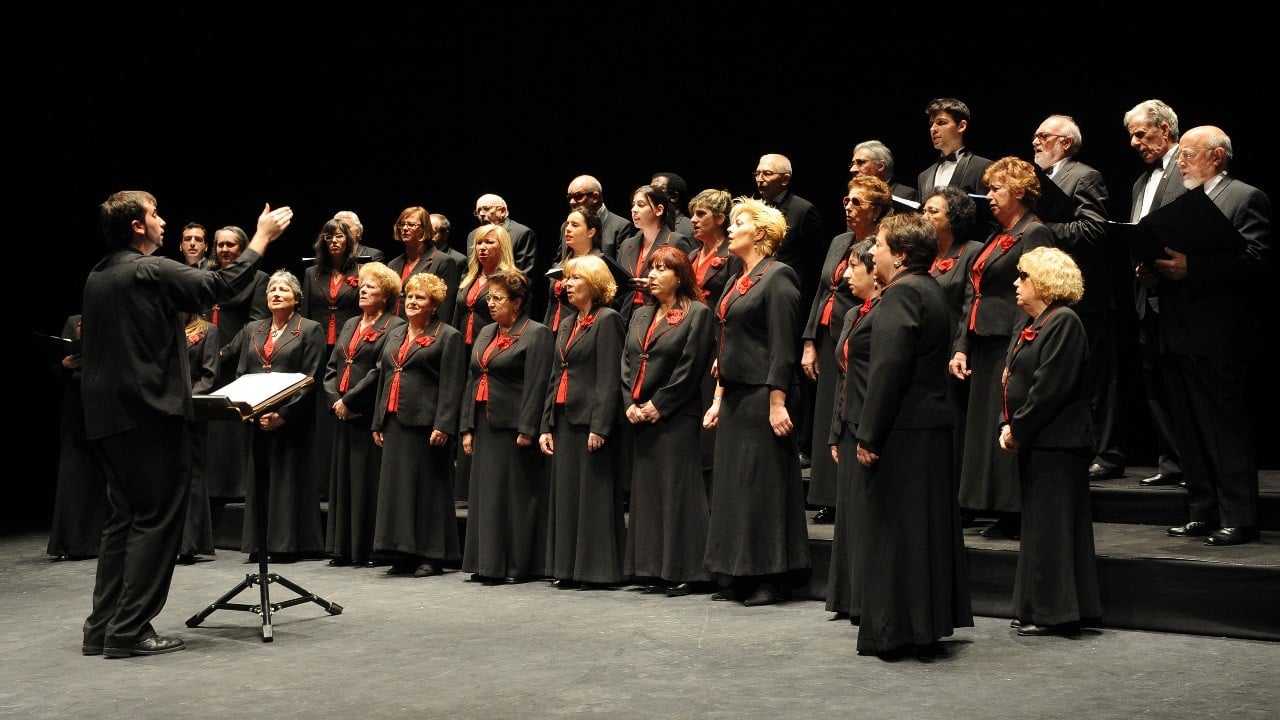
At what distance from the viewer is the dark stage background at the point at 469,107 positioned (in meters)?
7.47

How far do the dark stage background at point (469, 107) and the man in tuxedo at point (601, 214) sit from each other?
4.32ft

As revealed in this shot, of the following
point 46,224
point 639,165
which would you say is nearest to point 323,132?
point 46,224

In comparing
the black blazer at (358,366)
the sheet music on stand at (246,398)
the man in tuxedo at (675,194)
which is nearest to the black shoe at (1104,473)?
the man in tuxedo at (675,194)

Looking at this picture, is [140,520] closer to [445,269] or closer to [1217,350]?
[445,269]

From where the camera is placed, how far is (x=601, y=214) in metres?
7.43

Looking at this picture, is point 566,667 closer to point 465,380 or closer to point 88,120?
point 465,380

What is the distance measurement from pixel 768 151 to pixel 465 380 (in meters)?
2.59

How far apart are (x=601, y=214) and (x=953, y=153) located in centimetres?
201

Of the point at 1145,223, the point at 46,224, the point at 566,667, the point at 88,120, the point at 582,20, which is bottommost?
the point at 566,667

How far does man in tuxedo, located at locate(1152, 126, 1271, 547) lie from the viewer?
17.4ft

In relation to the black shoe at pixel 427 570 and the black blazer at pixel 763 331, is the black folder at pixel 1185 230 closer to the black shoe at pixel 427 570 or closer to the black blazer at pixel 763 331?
the black blazer at pixel 763 331

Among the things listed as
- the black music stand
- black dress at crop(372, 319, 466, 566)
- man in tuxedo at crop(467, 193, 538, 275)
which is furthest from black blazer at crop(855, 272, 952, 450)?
man in tuxedo at crop(467, 193, 538, 275)

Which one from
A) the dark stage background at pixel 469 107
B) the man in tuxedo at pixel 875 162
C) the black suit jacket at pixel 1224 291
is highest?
the dark stage background at pixel 469 107

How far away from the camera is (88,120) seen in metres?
9.33
